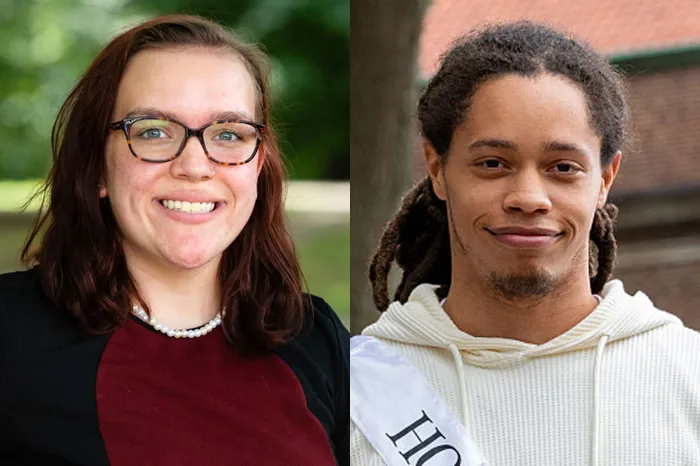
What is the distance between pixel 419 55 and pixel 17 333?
0.82 m

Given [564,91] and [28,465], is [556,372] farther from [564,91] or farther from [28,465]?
[28,465]

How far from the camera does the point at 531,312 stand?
149 cm

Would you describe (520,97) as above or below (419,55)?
below

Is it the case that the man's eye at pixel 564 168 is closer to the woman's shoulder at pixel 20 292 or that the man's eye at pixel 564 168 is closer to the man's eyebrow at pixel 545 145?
the man's eyebrow at pixel 545 145

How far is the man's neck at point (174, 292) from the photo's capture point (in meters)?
1.15

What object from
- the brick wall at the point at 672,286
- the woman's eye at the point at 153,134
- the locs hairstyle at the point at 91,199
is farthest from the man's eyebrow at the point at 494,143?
the brick wall at the point at 672,286

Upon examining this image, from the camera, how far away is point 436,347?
5.16 ft

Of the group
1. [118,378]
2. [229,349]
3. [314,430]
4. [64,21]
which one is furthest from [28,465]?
[64,21]

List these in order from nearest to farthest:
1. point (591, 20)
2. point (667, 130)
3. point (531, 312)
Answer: point (531, 312) → point (591, 20) → point (667, 130)

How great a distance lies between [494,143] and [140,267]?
0.55 meters

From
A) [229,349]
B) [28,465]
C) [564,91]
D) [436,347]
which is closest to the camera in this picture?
[28,465]

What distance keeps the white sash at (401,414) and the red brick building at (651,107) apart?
33 centimetres

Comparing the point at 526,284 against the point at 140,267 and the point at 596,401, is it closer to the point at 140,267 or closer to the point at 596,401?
the point at 596,401

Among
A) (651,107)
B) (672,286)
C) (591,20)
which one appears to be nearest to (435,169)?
(591,20)
